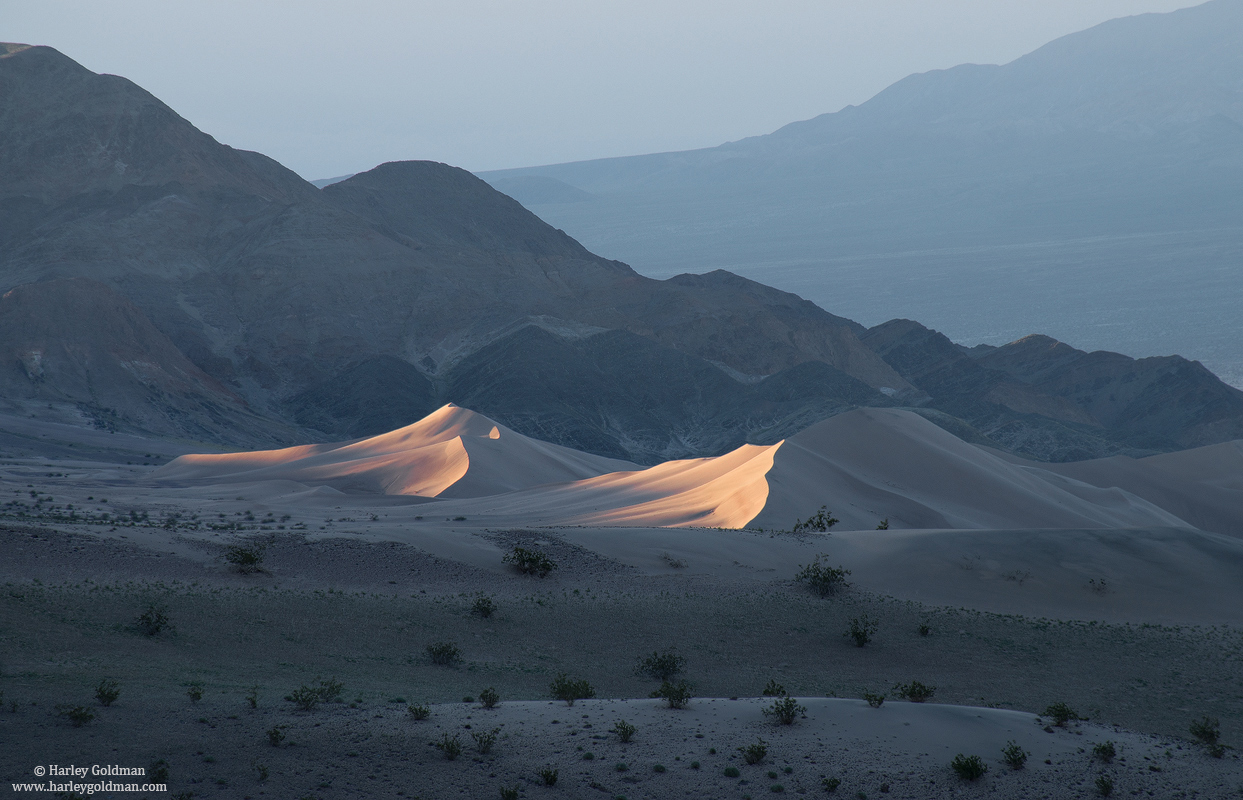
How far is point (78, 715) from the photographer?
10.3 meters

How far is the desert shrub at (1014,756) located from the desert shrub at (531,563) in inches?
419

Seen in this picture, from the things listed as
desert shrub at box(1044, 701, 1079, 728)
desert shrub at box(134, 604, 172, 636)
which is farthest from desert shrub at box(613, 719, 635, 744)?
desert shrub at box(134, 604, 172, 636)

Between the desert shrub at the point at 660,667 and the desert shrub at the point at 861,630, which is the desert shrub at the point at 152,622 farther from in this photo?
the desert shrub at the point at 861,630

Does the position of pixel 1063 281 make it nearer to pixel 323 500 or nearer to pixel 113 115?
pixel 113 115

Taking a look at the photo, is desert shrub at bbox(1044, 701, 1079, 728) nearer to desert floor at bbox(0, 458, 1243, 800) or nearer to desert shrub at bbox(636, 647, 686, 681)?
desert floor at bbox(0, 458, 1243, 800)

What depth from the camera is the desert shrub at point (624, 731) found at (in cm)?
1120

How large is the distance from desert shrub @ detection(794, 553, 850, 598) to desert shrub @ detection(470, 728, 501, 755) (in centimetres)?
1024

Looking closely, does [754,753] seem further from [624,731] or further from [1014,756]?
[1014,756]

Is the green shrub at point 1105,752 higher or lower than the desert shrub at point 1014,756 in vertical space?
Answer: lower

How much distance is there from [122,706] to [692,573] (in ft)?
39.1

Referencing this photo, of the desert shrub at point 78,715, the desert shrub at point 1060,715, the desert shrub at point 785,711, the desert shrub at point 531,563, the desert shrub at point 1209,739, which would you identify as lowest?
the desert shrub at point 1209,739

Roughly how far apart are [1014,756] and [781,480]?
1902 centimetres

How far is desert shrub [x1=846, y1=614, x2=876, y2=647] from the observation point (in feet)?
58.5

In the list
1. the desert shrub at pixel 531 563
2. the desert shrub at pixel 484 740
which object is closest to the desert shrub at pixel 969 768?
the desert shrub at pixel 484 740
